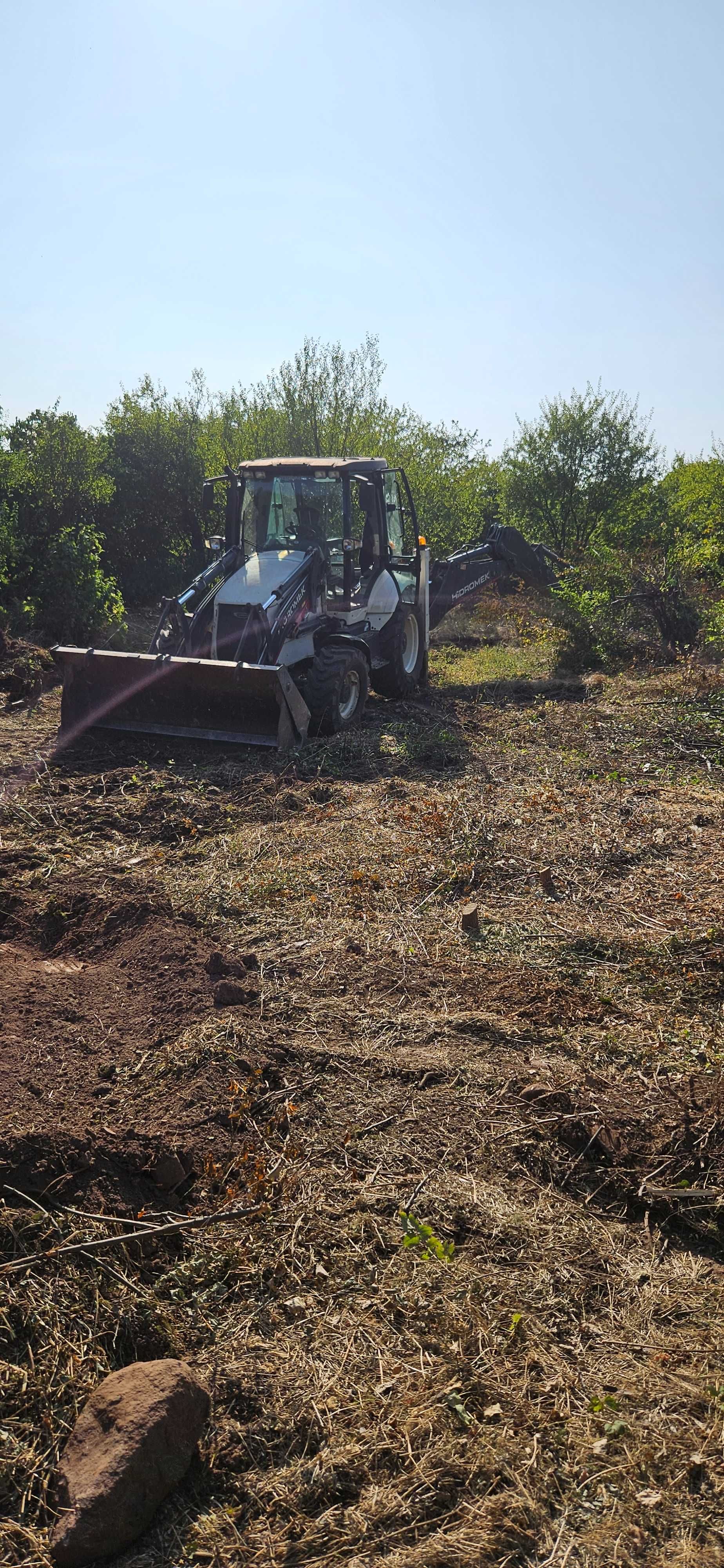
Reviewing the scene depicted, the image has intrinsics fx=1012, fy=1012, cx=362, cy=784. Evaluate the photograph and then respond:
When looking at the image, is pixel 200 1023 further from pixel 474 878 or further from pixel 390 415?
pixel 390 415

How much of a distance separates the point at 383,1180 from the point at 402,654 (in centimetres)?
857

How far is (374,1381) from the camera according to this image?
8.29ft

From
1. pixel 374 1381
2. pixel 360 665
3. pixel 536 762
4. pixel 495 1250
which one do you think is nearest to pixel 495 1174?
pixel 495 1250

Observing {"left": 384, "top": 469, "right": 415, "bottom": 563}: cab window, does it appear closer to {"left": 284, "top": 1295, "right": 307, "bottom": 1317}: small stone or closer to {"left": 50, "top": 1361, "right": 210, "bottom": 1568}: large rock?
{"left": 284, "top": 1295, "right": 307, "bottom": 1317}: small stone

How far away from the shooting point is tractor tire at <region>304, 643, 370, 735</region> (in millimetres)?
9109

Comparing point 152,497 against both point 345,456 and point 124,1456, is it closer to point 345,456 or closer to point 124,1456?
point 345,456

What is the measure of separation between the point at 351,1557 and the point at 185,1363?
615mm

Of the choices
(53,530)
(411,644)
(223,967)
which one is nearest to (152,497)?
(53,530)

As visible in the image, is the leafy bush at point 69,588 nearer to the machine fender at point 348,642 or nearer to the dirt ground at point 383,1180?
the machine fender at point 348,642

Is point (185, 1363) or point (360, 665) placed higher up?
point (360, 665)

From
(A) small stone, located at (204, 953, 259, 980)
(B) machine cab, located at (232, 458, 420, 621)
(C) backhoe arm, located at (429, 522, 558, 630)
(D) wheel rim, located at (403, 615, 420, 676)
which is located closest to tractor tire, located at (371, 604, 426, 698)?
(D) wheel rim, located at (403, 615, 420, 676)

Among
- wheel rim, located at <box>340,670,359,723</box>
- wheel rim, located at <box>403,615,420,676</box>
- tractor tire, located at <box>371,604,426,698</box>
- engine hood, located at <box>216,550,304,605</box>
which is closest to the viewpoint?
engine hood, located at <box>216,550,304,605</box>

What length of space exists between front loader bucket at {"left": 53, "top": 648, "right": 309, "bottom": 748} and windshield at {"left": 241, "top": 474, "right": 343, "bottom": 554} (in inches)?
63.3

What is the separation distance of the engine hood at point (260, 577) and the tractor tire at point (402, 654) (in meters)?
1.68
